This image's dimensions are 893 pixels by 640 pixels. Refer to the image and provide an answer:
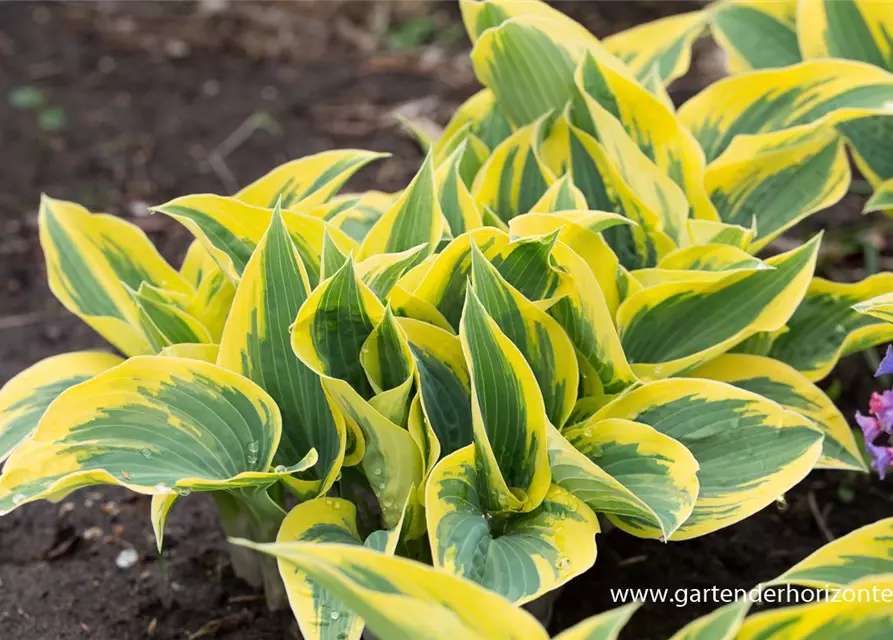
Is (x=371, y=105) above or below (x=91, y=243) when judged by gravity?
below

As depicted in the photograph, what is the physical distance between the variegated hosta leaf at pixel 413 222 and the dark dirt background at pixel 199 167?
1.77 feet

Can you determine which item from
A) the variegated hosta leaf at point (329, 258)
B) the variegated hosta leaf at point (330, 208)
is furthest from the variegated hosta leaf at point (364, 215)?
the variegated hosta leaf at point (329, 258)

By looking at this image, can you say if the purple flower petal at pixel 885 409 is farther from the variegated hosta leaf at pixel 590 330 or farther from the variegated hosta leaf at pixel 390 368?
the variegated hosta leaf at pixel 390 368

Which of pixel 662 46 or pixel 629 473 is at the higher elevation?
pixel 662 46

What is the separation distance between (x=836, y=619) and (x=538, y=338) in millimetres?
444

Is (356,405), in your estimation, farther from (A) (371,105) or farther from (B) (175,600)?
(A) (371,105)

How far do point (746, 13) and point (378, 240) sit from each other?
0.88m

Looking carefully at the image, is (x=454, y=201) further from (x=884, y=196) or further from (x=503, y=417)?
(x=884, y=196)

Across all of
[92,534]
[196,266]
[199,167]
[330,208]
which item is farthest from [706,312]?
[199,167]

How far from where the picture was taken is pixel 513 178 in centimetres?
139

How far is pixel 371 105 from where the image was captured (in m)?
2.72

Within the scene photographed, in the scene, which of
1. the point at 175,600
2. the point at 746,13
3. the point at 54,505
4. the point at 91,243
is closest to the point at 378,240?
the point at 91,243

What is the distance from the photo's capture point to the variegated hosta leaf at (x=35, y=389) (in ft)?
3.77

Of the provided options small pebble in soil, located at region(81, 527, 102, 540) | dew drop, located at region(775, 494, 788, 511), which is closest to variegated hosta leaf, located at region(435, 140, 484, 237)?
dew drop, located at region(775, 494, 788, 511)
